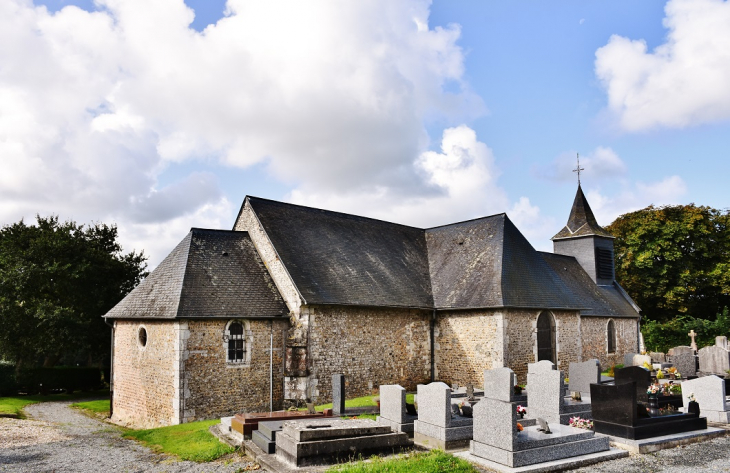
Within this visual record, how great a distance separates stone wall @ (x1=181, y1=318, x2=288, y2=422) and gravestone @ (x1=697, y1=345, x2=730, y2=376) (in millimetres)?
16615

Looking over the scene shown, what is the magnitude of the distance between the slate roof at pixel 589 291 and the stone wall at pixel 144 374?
20.8 metres

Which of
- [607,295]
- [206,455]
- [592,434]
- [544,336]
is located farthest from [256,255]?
[607,295]

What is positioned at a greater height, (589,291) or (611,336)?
(589,291)

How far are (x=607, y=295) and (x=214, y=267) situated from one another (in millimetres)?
23911

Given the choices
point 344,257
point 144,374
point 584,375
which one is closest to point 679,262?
point 584,375

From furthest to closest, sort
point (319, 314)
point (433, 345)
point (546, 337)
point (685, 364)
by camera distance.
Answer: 1. point (433, 345)
2. point (546, 337)
3. point (685, 364)
4. point (319, 314)

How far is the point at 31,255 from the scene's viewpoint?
28.3 m

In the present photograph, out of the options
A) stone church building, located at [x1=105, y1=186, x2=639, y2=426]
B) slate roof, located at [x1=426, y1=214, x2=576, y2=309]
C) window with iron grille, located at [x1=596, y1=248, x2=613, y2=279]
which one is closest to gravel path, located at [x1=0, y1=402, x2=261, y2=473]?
stone church building, located at [x1=105, y1=186, x2=639, y2=426]

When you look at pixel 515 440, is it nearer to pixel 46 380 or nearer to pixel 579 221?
pixel 46 380

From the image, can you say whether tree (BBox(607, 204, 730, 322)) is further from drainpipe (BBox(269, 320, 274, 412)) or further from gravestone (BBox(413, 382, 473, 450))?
gravestone (BBox(413, 382, 473, 450))

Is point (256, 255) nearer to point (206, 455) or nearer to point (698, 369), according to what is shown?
point (206, 455)

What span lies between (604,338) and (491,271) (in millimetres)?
12035

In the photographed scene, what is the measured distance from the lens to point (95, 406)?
881 inches

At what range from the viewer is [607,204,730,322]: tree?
3828 cm
